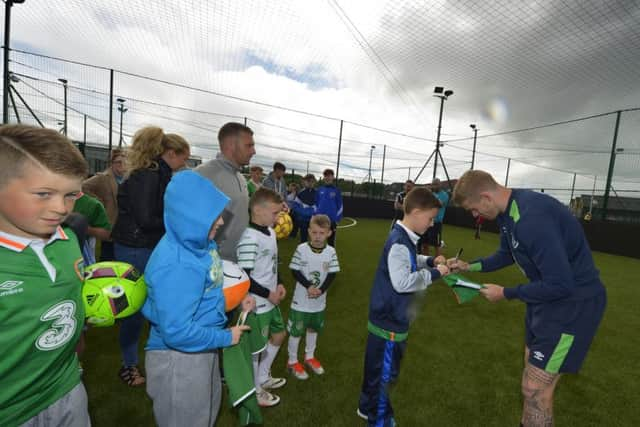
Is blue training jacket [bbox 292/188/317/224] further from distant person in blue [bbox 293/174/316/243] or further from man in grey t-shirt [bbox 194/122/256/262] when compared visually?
man in grey t-shirt [bbox 194/122/256/262]

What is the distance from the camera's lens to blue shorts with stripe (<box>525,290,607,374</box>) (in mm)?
2117

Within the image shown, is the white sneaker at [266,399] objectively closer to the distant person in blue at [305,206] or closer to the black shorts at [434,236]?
A: the distant person in blue at [305,206]

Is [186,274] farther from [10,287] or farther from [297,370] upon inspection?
Answer: [297,370]

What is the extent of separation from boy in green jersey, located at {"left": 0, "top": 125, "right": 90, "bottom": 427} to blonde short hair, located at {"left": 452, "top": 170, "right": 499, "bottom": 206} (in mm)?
2407

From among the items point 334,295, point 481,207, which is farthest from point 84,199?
point 334,295

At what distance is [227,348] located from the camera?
5.57 ft

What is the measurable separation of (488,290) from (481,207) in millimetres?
642

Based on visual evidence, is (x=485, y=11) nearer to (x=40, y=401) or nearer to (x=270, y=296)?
(x=270, y=296)

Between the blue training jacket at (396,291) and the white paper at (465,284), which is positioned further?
the white paper at (465,284)

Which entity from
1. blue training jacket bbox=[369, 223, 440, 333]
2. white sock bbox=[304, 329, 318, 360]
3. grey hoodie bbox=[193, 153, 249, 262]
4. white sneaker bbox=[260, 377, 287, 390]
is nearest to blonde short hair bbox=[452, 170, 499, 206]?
blue training jacket bbox=[369, 223, 440, 333]

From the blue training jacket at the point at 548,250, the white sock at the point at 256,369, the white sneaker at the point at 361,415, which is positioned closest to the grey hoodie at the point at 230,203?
the white sock at the point at 256,369

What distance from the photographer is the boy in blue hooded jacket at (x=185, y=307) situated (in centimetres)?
147

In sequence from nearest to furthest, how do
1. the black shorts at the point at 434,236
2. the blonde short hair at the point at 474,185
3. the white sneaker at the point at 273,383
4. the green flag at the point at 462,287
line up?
1. the blonde short hair at the point at 474,185
2. the green flag at the point at 462,287
3. the white sneaker at the point at 273,383
4. the black shorts at the point at 434,236

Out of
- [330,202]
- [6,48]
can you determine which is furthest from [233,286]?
[6,48]
